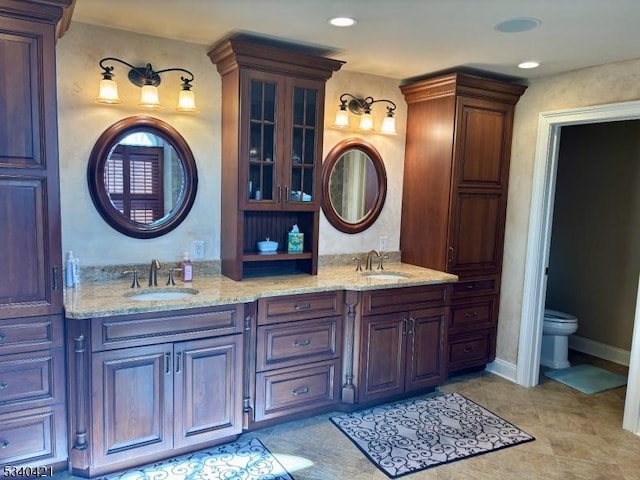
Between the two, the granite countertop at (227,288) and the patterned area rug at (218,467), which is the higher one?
the granite countertop at (227,288)

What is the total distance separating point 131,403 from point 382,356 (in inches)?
63.5

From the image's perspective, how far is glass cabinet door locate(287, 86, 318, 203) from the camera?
314 cm

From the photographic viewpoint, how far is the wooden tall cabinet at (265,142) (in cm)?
293

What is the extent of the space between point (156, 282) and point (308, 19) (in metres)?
1.76

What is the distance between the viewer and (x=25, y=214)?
2.19 m

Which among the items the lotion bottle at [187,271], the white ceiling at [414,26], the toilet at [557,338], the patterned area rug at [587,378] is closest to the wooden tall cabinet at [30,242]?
the white ceiling at [414,26]

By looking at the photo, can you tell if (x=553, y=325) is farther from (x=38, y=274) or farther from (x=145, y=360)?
(x=38, y=274)

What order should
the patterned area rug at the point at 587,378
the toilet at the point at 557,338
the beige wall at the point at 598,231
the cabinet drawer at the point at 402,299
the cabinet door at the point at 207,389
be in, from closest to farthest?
the cabinet door at the point at 207,389
the cabinet drawer at the point at 402,299
the patterned area rug at the point at 587,378
the toilet at the point at 557,338
the beige wall at the point at 598,231

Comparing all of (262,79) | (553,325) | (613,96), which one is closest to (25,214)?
(262,79)

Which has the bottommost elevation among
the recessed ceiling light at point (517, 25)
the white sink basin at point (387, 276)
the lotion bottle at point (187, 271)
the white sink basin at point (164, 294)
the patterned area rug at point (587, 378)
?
the patterned area rug at point (587, 378)

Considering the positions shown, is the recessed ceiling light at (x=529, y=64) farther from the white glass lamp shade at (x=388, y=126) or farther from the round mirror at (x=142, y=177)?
the round mirror at (x=142, y=177)

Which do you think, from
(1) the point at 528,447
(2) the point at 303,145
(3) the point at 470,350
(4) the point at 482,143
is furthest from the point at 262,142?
(1) the point at 528,447

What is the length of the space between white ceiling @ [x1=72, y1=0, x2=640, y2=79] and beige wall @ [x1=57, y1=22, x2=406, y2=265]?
11 centimetres

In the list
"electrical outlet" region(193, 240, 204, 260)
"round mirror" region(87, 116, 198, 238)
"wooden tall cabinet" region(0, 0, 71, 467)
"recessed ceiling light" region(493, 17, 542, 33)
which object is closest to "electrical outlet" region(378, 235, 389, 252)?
"electrical outlet" region(193, 240, 204, 260)
